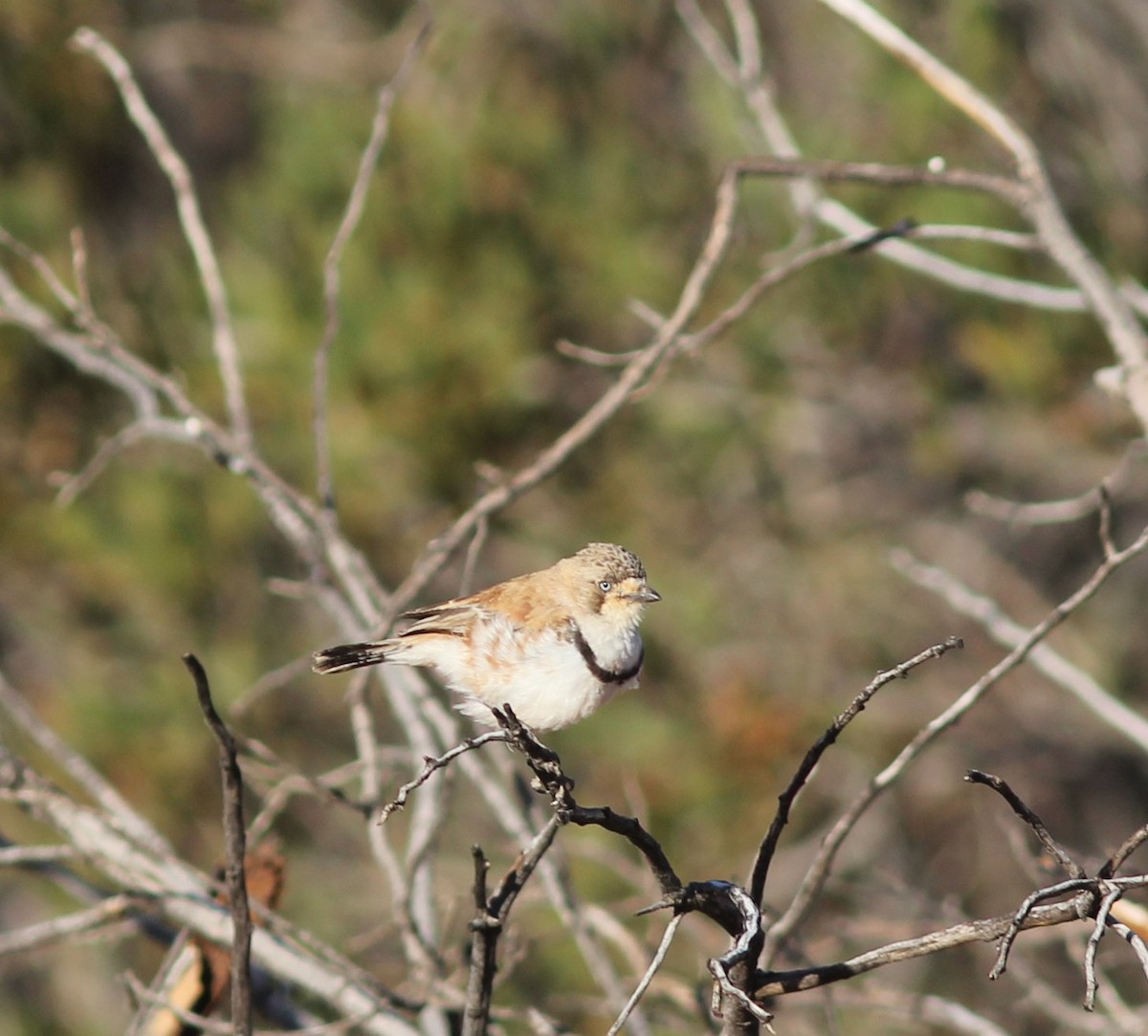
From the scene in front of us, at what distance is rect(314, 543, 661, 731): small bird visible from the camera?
352cm

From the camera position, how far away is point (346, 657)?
3.91 m

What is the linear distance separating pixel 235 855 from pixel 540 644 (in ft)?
4.63

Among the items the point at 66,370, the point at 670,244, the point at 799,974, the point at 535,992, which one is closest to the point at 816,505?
the point at 670,244

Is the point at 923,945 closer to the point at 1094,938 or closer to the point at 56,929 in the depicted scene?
the point at 1094,938

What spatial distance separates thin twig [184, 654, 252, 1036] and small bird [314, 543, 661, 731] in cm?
113

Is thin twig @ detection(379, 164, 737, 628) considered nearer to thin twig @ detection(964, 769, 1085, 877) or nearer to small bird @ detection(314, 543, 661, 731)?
small bird @ detection(314, 543, 661, 731)

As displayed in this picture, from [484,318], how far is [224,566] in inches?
77.5

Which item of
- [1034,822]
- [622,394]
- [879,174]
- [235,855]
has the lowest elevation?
[1034,822]

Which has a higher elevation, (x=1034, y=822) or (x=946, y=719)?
(x=1034, y=822)

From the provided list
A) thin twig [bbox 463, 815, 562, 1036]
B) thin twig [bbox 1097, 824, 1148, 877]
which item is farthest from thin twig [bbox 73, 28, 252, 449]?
thin twig [bbox 1097, 824, 1148, 877]

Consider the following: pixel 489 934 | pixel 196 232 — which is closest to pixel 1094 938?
pixel 489 934

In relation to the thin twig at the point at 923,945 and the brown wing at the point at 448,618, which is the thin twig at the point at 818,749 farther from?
the brown wing at the point at 448,618

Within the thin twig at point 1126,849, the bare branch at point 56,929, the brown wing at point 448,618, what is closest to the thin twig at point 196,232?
the brown wing at point 448,618

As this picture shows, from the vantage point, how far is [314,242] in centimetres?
728
